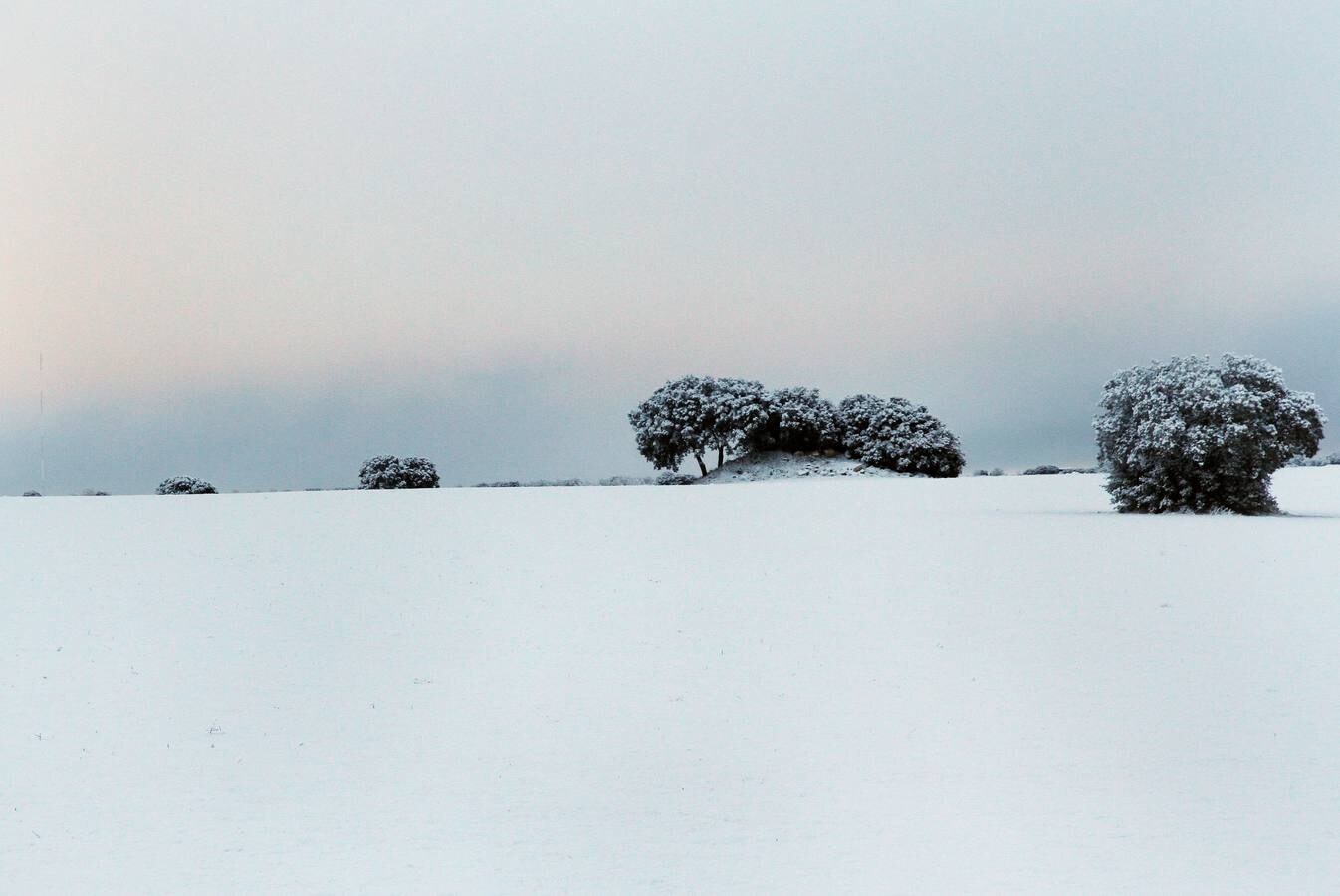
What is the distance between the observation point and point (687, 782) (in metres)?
5.82

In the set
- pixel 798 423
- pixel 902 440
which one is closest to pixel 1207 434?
pixel 902 440

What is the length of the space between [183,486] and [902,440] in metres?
24.7

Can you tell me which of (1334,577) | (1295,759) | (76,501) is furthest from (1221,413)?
(76,501)

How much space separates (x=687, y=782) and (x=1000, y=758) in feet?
5.95

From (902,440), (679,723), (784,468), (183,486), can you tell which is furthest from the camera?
(784,468)

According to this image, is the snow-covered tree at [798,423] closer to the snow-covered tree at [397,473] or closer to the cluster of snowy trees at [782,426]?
the cluster of snowy trees at [782,426]

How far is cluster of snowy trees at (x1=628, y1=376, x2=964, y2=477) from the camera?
40.4 meters

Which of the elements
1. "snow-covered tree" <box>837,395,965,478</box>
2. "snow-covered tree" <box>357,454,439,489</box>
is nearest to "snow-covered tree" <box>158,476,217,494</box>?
"snow-covered tree" <box>357,454,439,489</box>

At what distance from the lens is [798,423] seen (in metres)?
41.7

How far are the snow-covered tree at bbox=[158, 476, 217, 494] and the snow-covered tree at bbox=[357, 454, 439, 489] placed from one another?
4655 mm

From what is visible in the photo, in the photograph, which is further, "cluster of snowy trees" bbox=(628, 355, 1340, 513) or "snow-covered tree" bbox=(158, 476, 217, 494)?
"snow-covered tree" bbox=(158, 476, 217, 494)

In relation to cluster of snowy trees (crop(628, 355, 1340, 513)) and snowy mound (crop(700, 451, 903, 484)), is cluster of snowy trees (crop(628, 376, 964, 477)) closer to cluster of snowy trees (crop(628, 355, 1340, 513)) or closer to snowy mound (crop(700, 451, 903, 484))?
snowy mound (crop(700, 451, 903, 484))

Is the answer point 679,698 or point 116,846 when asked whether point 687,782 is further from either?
point 116,846

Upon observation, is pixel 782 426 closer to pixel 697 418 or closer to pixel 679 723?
pixel 697 418
